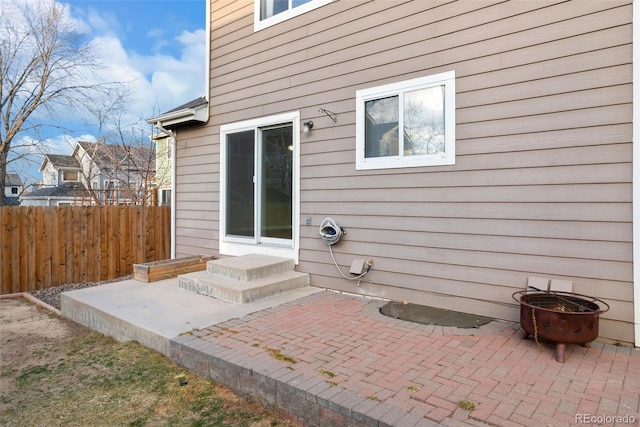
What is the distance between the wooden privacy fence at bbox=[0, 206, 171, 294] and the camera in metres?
6.11

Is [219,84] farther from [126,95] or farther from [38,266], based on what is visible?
[126,95]

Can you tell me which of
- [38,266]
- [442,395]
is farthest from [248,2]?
[442,395]

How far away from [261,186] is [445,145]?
2947mm

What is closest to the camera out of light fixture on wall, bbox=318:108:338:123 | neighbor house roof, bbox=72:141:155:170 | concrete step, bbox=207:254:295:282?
concrete step, bbox=207:254:295:282

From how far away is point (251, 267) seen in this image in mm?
4652

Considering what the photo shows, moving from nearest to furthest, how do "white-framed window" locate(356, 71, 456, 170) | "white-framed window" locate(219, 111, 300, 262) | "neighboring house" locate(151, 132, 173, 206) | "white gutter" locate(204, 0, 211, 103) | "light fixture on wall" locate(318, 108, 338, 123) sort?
"white-framed window" locate(356, 71, 456, 170)
"light fixture on wall" locate(318, 108, 338, 123)
"white-framed window" locate(219, 111, 300, 262)
"white gutter" locate(204, 0, 211, 103)
"neighboring house" locate(151, 132, 173, 206)

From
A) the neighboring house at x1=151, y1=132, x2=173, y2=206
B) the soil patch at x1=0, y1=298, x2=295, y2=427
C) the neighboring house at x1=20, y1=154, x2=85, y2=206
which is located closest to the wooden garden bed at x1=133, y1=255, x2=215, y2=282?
the soil patch at x1=0, y1=298, x2=295, y2=427

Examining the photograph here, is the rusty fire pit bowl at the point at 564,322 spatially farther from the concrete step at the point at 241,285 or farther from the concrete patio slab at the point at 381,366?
the concrete step at the point at 241,285

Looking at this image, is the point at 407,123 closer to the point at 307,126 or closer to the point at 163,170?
the point at 307,126

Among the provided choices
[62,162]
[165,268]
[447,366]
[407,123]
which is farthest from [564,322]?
[62,162]

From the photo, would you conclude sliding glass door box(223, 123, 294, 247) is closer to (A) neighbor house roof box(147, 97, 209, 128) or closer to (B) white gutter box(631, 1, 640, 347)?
(A) neighbor house roof box(147, 97, 209, 128)

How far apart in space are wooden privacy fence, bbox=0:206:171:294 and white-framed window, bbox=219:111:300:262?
2.09 metres

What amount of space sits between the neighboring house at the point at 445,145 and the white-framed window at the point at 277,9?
3 centimetres

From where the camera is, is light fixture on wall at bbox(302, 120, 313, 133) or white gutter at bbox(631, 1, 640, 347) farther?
light fixture on wall at bbox(302, 120, 313, 133)
